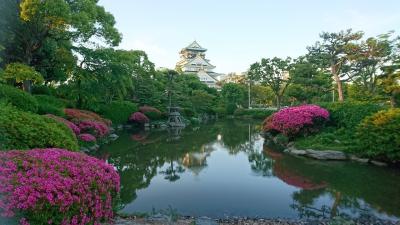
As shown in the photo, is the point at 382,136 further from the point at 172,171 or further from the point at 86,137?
the point at 86,137

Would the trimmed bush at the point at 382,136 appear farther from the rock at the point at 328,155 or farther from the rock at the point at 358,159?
the rock at the point at 328,155

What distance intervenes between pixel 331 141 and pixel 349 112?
198 centimetres

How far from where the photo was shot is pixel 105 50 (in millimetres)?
17922

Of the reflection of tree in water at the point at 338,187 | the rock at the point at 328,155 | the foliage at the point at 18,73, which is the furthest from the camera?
the foliage at the point at 18,73

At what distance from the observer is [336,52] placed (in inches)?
992

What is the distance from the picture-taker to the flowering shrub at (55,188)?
11.1 feet

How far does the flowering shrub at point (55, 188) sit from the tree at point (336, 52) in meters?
22.7

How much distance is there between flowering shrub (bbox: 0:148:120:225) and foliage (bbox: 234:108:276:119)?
36.2 meters

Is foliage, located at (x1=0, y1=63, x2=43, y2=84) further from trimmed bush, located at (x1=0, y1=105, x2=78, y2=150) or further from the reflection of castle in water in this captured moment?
the reflection of castle in water

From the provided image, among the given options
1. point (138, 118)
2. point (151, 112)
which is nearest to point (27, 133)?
point (138, 118)

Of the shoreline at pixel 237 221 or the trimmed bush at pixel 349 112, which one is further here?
the trimmed bush at pixel 349 112

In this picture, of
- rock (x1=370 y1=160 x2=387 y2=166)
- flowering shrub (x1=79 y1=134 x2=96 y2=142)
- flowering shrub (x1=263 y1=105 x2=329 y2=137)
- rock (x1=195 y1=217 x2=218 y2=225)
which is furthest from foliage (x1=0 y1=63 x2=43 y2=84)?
rock (x1=370 y1=160 x2=387 y2=166)

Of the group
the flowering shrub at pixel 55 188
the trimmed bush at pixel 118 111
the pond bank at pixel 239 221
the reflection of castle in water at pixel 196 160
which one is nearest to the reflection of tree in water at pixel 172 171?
the reflection of castle in water at pixel 196 160

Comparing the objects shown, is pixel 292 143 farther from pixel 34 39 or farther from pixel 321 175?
pixel 34 39
